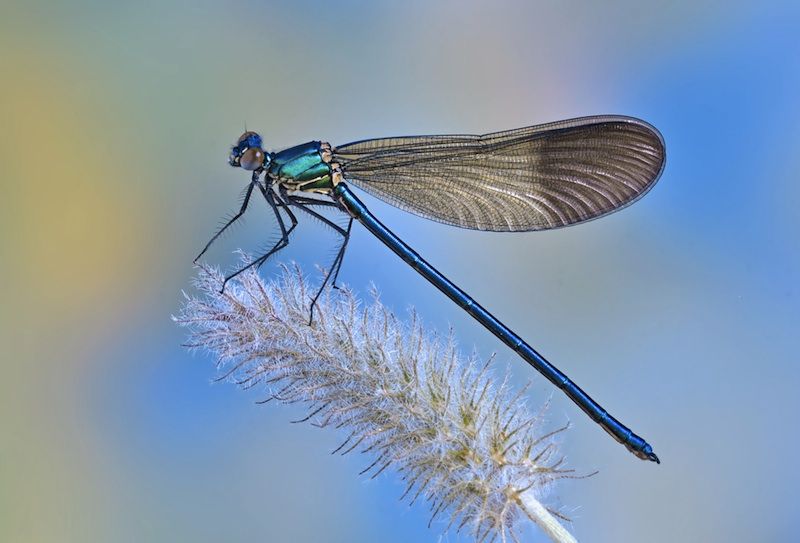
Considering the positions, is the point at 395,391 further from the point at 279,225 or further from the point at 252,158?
the point at 252,158

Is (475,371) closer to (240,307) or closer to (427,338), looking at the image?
(427,338)

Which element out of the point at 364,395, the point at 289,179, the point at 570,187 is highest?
the point at 570,187

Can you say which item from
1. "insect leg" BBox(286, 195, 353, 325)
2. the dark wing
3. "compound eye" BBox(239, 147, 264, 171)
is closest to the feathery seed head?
"insect leg" BBox(286, 195, 353, 325)

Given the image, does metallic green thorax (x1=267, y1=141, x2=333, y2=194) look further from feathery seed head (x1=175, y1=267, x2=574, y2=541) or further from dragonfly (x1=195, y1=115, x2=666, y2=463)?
feathery seed head (x1=175, y1=267, x2=574, y2=541)

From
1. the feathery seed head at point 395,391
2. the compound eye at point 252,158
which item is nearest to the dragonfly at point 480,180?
the compound eye at point 252,158

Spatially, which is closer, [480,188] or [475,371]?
[475,371]

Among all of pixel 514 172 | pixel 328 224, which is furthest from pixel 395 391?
pixel 514 172

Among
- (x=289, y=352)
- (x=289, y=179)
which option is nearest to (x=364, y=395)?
(x=289, y=352)
